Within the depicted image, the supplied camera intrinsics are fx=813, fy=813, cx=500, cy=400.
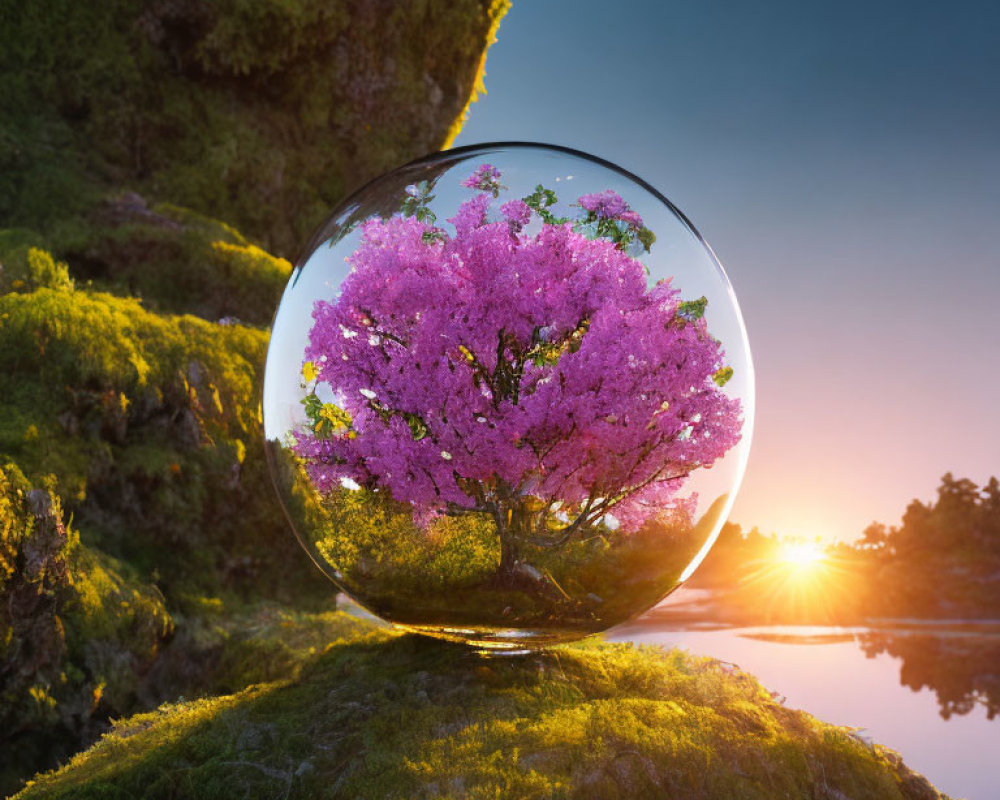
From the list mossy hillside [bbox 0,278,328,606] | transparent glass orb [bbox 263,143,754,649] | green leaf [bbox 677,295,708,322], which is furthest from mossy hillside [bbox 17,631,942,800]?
mossy hillside [bbox 0,278,328,606]

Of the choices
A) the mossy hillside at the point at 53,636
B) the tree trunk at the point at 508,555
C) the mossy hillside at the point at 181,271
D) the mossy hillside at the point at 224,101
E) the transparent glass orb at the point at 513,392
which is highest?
the mossy hillside at the point at 224,101

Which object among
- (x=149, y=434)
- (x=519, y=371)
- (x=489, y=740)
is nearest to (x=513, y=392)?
(x=519, y=371)

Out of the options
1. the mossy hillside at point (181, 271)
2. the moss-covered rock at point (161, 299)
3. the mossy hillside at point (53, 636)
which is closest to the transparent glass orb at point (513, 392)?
the mossy hillside at point (53, 636)

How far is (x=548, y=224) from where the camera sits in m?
3.10

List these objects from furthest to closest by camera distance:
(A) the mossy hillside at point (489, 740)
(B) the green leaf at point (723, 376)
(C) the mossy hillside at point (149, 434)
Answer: (C) the mossy hillside at point (149, 434) → (B) the green leaf at point (723, 376) → (A) the mossy hillside at point (489, 740)

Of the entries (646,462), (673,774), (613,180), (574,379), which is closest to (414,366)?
(574,379)

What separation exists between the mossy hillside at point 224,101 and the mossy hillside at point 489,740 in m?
7.57

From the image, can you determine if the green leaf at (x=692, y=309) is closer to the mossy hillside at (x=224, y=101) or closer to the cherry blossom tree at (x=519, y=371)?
the cherry blossom tree at (x=519, y=371)

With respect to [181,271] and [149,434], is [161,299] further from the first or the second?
[149,434]

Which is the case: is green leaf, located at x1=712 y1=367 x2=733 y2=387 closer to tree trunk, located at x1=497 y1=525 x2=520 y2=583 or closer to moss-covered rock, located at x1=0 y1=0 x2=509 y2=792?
tree trunk, located at x1=497 y1=525 x2=520 y2=583

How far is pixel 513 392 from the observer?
2975 mm

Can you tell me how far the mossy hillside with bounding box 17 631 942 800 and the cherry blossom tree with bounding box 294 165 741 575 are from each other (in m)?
0.65

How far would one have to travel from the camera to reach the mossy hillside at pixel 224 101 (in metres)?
10.8

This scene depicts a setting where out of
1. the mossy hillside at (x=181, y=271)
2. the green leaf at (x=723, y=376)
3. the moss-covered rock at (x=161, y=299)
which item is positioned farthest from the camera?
the mossy hillside at (x=181, y=271)
